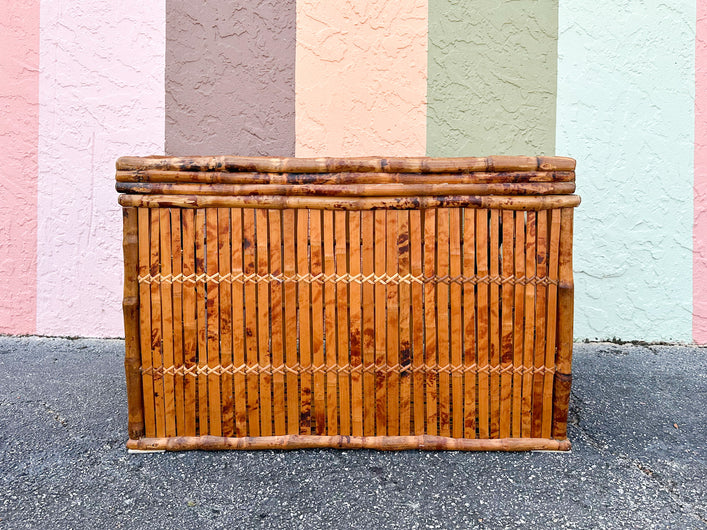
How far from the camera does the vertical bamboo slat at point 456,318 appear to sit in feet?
6.45

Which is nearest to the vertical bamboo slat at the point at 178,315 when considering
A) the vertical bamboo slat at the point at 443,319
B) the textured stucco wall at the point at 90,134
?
the vertical bamboo slat at the point at 443,319

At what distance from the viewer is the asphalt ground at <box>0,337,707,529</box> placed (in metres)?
1.58

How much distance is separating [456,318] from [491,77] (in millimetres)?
2102

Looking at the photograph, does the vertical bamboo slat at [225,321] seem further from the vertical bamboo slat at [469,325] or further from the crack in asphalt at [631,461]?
the crack in asphalt at [631,461]

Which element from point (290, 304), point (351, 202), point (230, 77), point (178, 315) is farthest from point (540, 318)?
point (230, 77)

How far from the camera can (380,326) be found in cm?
199

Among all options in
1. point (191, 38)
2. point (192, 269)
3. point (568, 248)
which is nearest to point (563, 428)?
point (568, 248)

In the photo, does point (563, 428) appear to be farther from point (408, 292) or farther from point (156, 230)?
point (156, 230)

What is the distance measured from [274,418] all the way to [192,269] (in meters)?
0.74

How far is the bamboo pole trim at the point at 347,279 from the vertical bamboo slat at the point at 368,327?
1.7 inches

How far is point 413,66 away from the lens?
3287mm

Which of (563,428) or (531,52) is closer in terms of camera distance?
(563,428)

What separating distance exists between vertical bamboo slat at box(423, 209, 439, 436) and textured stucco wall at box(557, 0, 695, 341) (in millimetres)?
1813

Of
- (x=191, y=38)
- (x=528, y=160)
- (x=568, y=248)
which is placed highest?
(x=191, y=38)
